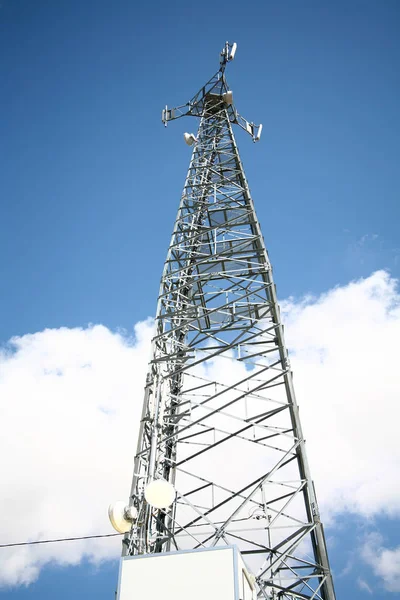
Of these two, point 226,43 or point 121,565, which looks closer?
point 121,565

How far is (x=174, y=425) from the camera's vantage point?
13562 mm

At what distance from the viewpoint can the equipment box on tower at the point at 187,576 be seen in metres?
8.36

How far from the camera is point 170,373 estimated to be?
14344mm

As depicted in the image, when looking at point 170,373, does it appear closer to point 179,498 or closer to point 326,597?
point 179,498

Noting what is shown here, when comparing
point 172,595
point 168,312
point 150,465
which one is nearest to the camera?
point 172,595

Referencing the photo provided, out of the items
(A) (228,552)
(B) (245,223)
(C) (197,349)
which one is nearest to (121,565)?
(A) (228,552)

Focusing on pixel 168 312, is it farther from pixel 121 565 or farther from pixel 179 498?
pixel 121 565

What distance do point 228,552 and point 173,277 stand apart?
995 centimetres

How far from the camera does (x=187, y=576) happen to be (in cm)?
861

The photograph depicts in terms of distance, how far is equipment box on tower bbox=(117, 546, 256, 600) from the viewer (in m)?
8.36

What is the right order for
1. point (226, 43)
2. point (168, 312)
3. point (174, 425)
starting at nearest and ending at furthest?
point (174, 425), point (168, 312), point (226, 43)

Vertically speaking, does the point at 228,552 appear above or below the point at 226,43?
below

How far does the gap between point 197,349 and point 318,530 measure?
6.36m

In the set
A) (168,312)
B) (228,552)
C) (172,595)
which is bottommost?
(172,595)
